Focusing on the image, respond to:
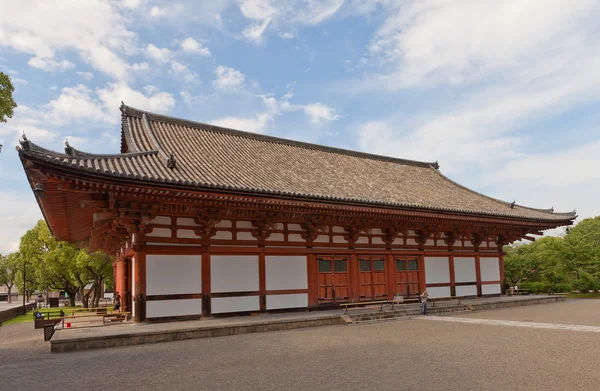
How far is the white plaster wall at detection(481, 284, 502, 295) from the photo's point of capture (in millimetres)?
23047

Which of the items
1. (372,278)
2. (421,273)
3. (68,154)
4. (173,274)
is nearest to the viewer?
(68,154)

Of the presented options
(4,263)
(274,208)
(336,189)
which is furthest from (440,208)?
(4,263)

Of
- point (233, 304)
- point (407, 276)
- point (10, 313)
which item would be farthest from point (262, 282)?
point (10, 313)

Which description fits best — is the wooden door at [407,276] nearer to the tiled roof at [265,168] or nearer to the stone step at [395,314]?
the stone step at [395,314]

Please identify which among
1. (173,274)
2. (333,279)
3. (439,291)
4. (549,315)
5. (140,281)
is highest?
(173,274)

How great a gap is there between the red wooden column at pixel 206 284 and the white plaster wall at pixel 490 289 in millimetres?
15577

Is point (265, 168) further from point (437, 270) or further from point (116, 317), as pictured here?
point (437, 270)

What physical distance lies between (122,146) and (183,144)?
13.0ft

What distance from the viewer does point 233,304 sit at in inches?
592

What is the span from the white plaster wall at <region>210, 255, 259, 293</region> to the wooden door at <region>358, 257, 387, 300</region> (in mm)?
5168

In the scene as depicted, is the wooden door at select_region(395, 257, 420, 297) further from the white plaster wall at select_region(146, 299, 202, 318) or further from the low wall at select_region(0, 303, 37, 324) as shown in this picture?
the low wall at select_region(0, 303, 37, 324)

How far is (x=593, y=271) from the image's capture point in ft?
100

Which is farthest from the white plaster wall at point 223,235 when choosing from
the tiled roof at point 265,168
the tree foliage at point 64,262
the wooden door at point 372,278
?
the tree foliage at point 64,262

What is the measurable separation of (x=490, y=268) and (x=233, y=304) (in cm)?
1548
